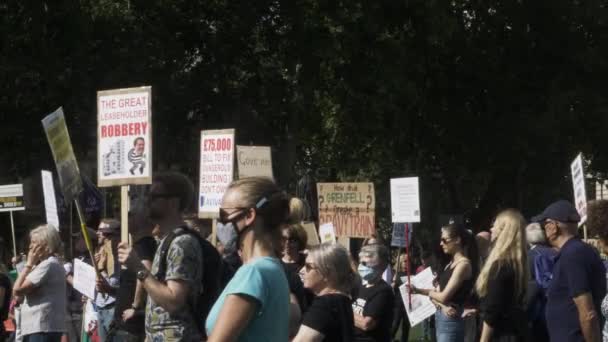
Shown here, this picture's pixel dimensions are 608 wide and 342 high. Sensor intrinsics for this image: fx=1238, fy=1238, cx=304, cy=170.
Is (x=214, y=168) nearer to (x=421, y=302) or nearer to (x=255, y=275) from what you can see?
(x=421, y=302)

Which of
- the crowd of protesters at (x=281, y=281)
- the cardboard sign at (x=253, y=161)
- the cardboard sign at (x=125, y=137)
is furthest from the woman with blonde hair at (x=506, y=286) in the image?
the cardboard sign at (x=253, y=161)

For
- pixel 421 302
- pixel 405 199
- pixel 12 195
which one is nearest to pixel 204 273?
pixel 421 302

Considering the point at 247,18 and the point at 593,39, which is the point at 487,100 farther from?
the point at 247,18

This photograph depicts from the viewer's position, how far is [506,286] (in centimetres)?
829

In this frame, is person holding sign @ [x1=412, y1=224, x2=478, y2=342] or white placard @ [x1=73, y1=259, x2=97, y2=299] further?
white placard @ [x1=73, y1=259, x2=97, y2=299]

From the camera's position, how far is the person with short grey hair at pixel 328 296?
6145 millimetres

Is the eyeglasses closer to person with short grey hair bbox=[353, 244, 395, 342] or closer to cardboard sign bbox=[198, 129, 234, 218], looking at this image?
person with short grey hair bbox=[353, 244, 395, 342]

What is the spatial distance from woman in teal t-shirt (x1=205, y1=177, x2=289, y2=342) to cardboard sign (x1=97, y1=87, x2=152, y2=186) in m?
4.41

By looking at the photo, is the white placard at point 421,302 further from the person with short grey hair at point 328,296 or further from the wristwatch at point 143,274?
the wristwatch at point 143,274

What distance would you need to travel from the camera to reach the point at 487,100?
32.7 metres

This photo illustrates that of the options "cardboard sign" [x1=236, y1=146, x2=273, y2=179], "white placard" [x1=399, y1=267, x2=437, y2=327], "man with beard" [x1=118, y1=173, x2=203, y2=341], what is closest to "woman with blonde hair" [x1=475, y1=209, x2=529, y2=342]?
"man with beard" [x1=118, y1=173, x2=203, y2=341]

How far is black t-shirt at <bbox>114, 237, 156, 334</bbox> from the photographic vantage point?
24.0 feet

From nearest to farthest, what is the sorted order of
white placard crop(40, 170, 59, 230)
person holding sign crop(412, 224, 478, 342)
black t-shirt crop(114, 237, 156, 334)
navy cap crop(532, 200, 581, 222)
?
black t-shirt crop(114, 237, 156, 334)
navy cap crop(532, 200, 581, 222)
person holding sign crop(412, 224, 478, 342)
white placard crop(40, 170, 59, 230)

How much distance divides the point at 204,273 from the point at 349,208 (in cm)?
875
